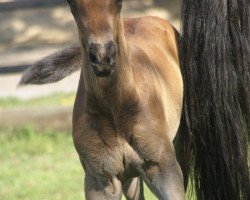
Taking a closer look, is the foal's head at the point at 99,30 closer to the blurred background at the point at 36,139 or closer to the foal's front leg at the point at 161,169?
the foal's front leg at the point at 161,169

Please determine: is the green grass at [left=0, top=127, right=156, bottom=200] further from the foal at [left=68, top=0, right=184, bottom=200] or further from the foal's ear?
the foal at [left=68, top=0, right=184, bottom=200]

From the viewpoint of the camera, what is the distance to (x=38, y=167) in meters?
7.07

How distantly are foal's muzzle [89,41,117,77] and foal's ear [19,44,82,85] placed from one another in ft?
3.97

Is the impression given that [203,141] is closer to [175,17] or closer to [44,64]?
[44,64]

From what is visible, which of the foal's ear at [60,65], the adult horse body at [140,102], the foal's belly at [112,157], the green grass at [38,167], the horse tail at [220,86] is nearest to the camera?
the adult horse body at [140,102]

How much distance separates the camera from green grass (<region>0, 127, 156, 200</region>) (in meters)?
6.27

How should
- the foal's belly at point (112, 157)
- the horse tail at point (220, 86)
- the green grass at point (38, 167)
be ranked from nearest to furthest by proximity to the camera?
1. the foal's belly at point (112, 157)
2. the horse tail at point (220, 86)
3. the green grass at point (38, 167)

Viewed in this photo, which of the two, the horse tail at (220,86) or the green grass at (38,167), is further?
the green grass at (38,167)

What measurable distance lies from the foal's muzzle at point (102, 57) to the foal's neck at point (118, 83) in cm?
27

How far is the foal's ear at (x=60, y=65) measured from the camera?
4.88m

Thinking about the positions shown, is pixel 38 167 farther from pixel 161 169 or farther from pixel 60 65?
pixel 161 169

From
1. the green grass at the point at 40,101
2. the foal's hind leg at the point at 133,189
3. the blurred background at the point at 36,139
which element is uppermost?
the foal's hind leg at the point at 133,189

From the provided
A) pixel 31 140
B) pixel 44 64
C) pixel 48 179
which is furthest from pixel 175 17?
pixel 44 64

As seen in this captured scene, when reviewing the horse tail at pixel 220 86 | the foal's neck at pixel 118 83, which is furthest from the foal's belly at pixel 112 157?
the horse tail at pixel 220 86
